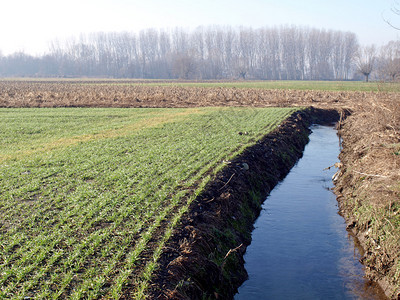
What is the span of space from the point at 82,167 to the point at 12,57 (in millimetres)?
181575

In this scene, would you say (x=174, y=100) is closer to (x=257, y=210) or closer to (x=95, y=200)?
(x=257, y=210)

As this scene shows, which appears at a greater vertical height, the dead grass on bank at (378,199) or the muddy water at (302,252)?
the dead grass on bank at (378,199)

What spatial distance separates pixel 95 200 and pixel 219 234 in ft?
8.62

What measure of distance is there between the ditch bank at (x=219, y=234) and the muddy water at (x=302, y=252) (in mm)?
320

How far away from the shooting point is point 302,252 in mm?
7973

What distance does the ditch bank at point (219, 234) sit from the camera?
5562mm

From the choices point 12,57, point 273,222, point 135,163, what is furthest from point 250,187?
point 12,57

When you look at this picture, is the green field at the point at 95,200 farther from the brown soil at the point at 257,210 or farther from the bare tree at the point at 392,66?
the bare tree at the point at 392,66

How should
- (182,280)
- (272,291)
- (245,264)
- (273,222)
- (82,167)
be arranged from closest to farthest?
Answer: (182,280) < (272,291) < (245,264) < (273,222) < (82,167)

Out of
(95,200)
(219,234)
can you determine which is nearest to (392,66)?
(219,234)

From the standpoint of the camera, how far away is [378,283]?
6707mm

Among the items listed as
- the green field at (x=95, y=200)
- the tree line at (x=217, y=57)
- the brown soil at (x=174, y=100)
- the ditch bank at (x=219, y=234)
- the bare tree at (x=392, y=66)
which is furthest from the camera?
the tree line at (x=217, y=57)

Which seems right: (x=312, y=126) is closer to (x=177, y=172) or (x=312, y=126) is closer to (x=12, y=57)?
(x=177, y=172)

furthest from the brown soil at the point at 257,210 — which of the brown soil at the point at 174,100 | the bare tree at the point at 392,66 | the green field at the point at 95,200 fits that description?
the brown soil at the point at 174,100
